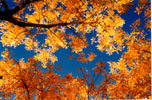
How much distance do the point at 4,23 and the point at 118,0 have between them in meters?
4.71

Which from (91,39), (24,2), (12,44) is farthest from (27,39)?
(91,39)

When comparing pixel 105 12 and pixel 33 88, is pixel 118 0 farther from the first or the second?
pixel 33 88

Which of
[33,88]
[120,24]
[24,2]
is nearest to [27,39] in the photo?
[24,2]

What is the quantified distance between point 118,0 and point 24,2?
3378mm

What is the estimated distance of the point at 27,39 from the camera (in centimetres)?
524

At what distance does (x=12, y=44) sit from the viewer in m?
4.44

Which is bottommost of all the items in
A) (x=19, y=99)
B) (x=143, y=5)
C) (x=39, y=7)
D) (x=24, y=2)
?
(x=19, y=99)

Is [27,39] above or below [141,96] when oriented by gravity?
above

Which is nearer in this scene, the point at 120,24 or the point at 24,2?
the point at 24,2

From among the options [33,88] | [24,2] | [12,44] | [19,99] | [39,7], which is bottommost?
[19,99]

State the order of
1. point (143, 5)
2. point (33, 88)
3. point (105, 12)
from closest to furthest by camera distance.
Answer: point (105, 12) < point (143, 5) < point (33, 88)

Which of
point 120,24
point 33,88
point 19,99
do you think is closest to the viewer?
point 120,24

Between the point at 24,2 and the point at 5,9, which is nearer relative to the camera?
the point at 5,9

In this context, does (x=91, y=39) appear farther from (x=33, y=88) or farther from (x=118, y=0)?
(x=33, y=88)
